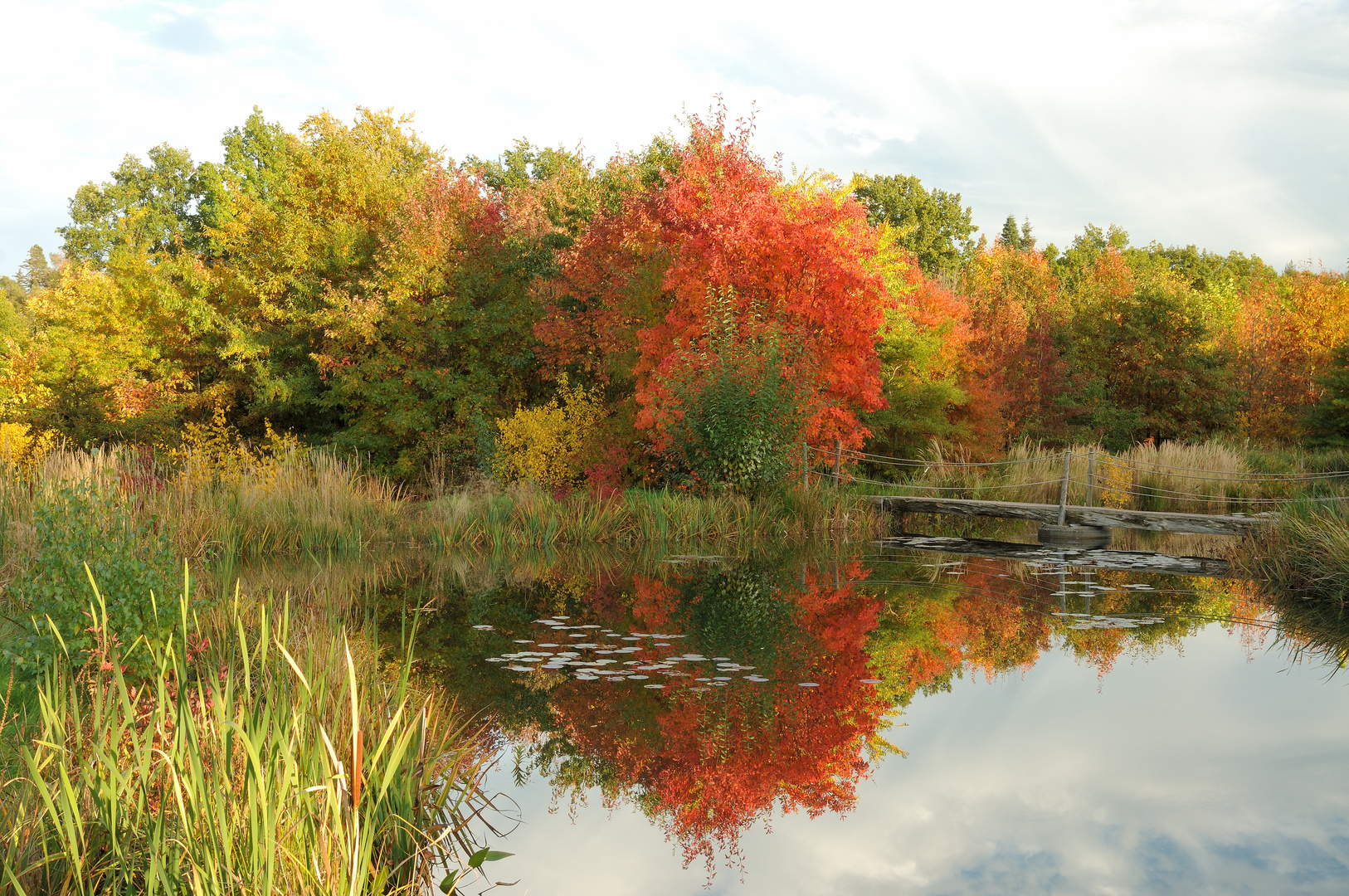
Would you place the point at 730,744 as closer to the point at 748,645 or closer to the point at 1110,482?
the point at 748,645

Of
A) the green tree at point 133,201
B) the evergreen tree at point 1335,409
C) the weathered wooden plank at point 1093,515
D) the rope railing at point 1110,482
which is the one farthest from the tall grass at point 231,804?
the green tree at point 133,201

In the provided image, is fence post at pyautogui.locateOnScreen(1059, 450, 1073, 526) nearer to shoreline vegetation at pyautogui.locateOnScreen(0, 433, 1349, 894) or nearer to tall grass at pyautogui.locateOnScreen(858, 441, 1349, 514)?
tall grass at pyautogui.locateOnScreen(858, 441, 1349, 514)

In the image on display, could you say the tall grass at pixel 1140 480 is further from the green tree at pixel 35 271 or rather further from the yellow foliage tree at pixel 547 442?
the green tree at pixel 35 271

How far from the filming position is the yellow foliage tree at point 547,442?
635 inches

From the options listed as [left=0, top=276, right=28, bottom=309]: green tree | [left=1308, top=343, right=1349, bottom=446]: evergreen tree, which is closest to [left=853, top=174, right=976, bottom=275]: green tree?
[left=1308, top=343, right=1349, bottom=446]: evergreen tree

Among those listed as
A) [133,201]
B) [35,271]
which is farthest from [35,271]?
[133,201]

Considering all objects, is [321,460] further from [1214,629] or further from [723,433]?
[1214,629]

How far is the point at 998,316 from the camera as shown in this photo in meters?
25.6

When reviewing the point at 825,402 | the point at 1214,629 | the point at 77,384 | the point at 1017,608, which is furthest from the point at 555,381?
the point at 1214,629

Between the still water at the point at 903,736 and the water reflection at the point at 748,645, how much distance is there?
0.03 m

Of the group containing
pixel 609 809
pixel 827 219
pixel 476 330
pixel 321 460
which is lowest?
pixel 609 809

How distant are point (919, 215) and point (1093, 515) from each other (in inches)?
1037

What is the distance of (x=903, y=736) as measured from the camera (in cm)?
530

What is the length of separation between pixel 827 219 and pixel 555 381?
8158 mm
